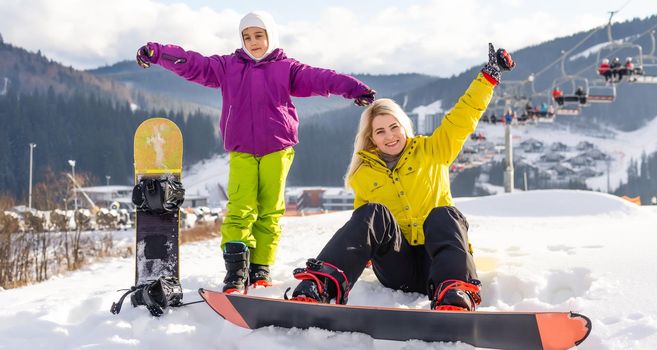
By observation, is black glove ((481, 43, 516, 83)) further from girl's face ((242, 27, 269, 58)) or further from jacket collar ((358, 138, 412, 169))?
girl's face ((242, 27, 269, 58))

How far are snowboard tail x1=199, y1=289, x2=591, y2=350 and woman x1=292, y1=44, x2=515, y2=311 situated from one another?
12 centimetres

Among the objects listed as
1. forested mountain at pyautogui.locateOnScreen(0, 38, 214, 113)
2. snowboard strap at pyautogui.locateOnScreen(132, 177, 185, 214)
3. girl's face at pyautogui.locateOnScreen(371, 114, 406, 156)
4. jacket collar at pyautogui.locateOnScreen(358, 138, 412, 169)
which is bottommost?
snowboard strap at pyautogui.locateOnScreen(132, 177, 185, 214)

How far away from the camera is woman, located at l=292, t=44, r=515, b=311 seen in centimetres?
240

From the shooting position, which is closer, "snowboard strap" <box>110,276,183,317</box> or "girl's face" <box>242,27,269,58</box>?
"snowboard strap" <box>110,276,183,317</box>

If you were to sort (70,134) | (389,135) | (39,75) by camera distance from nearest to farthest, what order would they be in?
1. (389,135)
2. (70,134)
3. (39,75)

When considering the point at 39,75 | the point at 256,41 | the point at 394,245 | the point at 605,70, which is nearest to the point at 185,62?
the point at 256,41

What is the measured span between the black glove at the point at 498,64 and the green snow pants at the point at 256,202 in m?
1.40

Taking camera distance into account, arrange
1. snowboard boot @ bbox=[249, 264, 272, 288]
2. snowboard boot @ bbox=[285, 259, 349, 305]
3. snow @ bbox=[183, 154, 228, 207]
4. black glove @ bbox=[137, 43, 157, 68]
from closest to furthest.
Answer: snowboard boot @ bbox=[285, 259, 349, 305] → snowboard boot @ bbox=[249, 264, 272, 288] → black glove @ bbox=[137, 43, 157, 68] → snow @ bbox=[183, 154, 228, 207]

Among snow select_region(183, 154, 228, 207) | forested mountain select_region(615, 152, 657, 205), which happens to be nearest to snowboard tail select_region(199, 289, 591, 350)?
snow select_region(183, 154, 228, 207)

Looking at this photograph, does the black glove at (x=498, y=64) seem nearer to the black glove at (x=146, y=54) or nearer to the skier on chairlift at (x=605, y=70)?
the black glove at (x=146, y=54)

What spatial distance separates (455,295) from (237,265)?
56.6 inches

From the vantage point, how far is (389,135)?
3035mm

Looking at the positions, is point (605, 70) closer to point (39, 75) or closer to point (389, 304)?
point (389, 304)

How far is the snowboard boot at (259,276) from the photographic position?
3.37 metres
